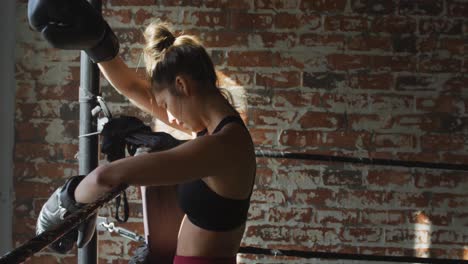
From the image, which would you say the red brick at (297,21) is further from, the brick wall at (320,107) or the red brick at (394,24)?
the red brick at (394,24)

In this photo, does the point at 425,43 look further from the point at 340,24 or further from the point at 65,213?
the point at 65,213

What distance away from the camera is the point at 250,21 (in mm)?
2352

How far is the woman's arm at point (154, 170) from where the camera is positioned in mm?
1149

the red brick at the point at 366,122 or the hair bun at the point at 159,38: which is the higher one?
the hair bun at the point at 159,38

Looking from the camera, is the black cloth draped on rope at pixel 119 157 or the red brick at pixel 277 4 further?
the red brick at pixel 277 4

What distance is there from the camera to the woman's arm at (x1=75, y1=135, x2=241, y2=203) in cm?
115

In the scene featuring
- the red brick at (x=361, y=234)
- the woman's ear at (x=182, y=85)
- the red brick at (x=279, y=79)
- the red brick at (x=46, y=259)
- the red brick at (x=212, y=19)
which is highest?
the red brick at (x=212, y=19)

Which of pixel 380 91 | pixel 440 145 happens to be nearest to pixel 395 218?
pixel 440 145

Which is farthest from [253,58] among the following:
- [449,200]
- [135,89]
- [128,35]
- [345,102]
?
[449,200]

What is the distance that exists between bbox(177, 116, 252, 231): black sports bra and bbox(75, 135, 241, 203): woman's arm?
137 mm

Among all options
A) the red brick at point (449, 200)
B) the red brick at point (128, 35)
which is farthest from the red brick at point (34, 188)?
the red brick at point (449, 200)

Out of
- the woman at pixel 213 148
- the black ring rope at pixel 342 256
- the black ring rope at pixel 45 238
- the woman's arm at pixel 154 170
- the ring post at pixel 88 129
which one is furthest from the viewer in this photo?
the black ring rope at pixel 342 256

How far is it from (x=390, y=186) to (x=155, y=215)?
128 centimetres

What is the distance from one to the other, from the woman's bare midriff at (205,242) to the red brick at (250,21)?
116cm
